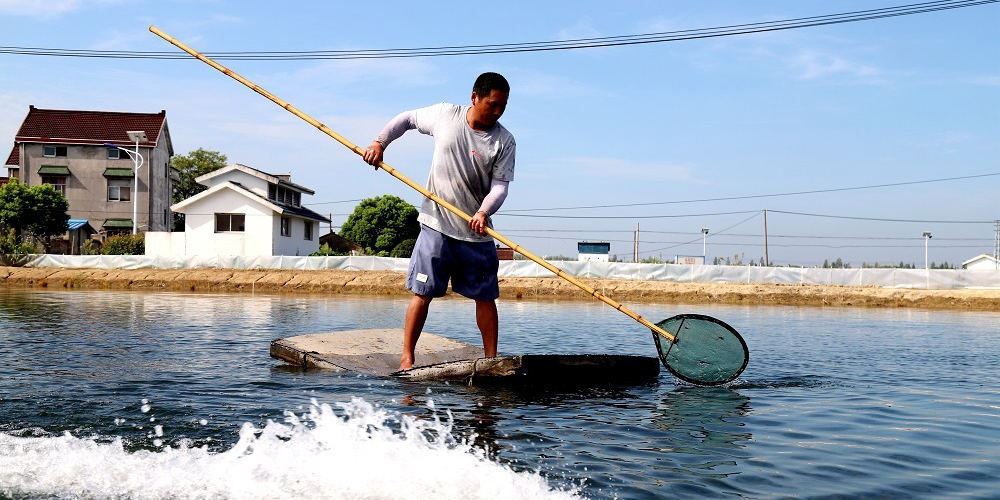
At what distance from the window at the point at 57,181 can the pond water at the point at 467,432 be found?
162 feet

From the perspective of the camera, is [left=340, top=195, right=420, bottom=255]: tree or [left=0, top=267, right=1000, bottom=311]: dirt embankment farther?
[left=340, top=195, right=420, bottom=255]: tree

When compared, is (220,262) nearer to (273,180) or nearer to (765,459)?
(273,180)

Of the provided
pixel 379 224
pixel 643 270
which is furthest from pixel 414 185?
pixel 379 224

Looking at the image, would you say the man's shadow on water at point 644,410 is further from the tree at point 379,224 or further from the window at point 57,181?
the window at point 57,181

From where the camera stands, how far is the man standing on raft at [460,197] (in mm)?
6230

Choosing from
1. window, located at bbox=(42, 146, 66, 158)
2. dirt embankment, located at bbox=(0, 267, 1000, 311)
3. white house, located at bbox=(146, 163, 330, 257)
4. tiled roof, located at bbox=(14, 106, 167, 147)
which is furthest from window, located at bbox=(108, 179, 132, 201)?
dirt embankment, located at bbox=(0, 267, 1000, 311)

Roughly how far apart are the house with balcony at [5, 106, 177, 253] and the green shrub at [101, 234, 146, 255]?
8.59m

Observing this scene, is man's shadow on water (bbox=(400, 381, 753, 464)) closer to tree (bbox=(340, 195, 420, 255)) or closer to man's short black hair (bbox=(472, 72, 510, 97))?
man's short black hair (bbox=(472, 72, 510, 97))

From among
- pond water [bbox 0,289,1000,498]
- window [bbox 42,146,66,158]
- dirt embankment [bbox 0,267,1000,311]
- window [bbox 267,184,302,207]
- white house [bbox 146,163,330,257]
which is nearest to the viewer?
pond water [bbox 0,289,1000,498]

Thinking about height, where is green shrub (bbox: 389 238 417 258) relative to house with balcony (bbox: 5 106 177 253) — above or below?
below

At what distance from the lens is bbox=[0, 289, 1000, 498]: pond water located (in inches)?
130

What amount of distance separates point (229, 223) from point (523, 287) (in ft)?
69.3

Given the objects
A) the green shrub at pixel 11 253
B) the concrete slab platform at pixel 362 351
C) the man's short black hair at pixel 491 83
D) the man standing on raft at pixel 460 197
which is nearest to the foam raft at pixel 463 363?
the concrete slab platform at pixel 362 351

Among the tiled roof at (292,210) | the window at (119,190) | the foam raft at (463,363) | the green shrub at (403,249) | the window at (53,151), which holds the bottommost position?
the foam raft at (463,363)
